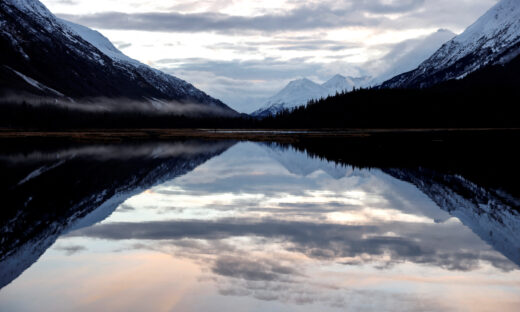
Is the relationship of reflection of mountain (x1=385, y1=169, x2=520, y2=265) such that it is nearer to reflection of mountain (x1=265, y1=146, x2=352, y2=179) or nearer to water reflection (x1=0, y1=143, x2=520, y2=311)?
water reflection (x1=0, y1=143, x2=520, y2=311)

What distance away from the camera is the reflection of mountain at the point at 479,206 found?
76.8 feet

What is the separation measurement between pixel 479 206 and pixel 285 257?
17520mm

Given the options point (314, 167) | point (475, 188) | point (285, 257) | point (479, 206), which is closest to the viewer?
point (285, 257)

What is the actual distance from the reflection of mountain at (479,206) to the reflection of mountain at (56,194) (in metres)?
18.3

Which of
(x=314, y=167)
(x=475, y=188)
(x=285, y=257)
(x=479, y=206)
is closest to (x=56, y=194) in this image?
(x=285, y=257)

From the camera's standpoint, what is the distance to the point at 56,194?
36.5 meters

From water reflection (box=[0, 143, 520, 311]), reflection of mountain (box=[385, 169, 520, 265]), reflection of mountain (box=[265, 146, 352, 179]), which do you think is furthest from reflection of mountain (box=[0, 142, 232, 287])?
reflection of mountain (box=[385, 169, 520, 265])

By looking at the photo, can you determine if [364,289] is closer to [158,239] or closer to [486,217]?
[158,239]

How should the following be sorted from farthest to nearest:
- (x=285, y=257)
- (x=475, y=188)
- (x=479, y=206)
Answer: (x=475, y=188) → (x=479, y=206) → (x=285, y=257)

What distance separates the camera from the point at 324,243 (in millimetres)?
22531

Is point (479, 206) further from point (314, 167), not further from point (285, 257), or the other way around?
point (314, 167)

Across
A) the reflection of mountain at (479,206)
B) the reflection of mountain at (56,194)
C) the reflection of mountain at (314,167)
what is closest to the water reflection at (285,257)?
the reflection of mountain at (479,206)

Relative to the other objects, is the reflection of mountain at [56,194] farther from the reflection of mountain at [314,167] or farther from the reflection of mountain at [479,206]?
the reflection of mountain at [479,206]

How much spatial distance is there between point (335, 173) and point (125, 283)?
39032 millimetres
